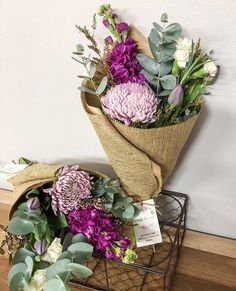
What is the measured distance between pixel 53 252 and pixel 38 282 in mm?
66

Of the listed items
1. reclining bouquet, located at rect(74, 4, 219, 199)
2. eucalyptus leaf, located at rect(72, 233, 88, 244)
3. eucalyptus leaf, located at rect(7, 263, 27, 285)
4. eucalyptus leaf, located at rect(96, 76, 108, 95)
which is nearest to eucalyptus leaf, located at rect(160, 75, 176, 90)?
reclining bouquet, located at rect(74, 4, 219, 199)

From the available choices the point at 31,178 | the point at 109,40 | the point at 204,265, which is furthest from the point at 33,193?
the point at 204,265

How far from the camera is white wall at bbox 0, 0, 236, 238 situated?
721mm

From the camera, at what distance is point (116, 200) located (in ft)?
2.61

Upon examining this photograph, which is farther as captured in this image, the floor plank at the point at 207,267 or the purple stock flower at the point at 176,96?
the floor plank at the point at 207,267

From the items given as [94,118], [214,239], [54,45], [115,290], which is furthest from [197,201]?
[54,45]

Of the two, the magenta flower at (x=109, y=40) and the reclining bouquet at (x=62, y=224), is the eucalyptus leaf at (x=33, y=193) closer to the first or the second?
the reclining bouquet at (x=62, y=224)

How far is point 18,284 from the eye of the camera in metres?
0.70

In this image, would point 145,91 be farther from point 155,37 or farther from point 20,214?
point 20,214

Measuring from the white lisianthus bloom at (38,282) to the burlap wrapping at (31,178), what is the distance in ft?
0.55

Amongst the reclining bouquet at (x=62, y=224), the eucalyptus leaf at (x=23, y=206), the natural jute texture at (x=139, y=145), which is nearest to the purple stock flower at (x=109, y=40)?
the natural jute texture at (x=139, y=145)

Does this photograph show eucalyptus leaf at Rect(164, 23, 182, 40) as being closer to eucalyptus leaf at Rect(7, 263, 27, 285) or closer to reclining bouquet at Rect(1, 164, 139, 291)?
reclining bouquet at Rect(1, 164, 139, 291)

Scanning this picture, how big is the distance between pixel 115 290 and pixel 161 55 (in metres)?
0.57

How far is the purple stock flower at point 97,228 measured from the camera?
729 millimetres
